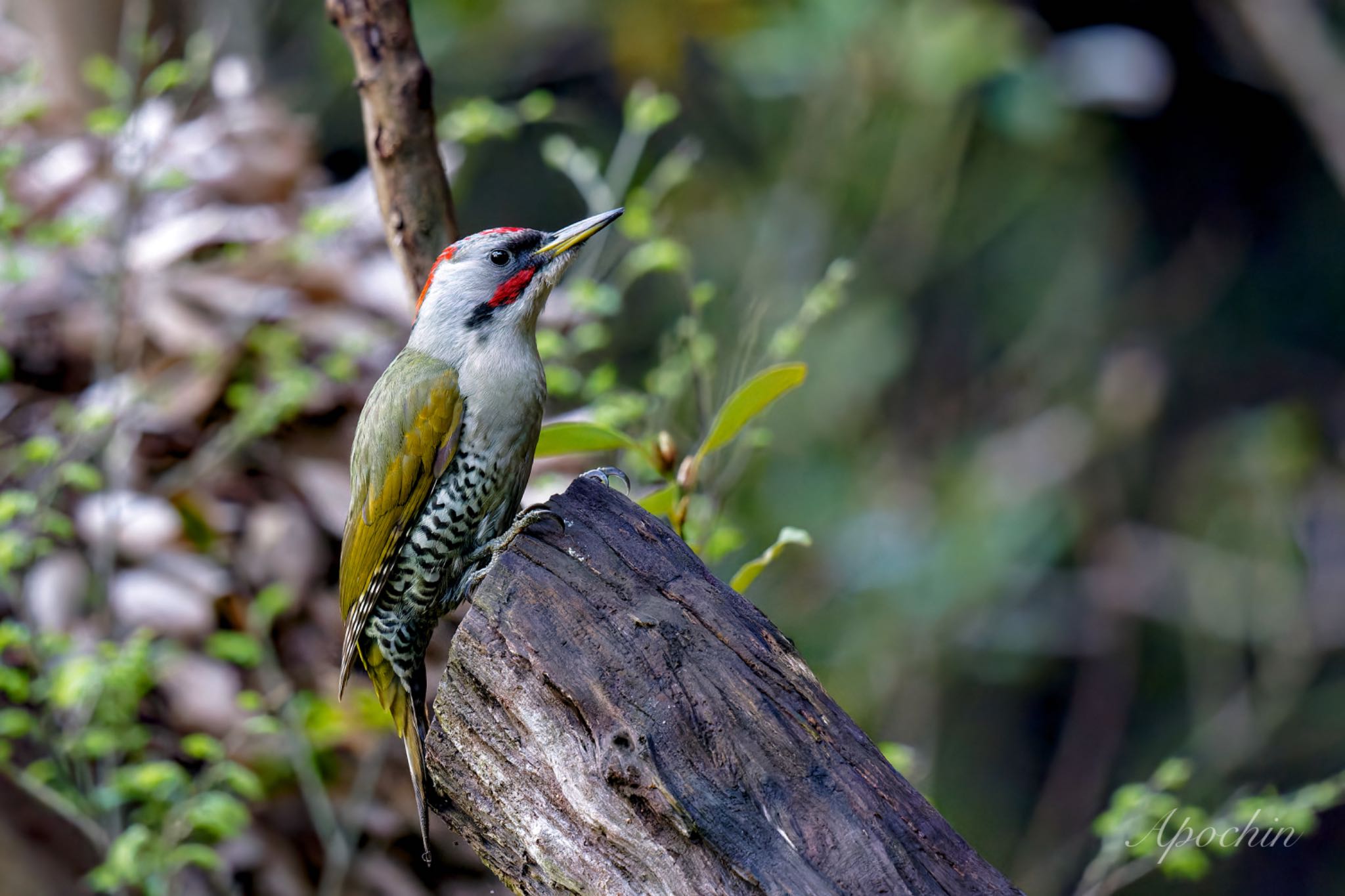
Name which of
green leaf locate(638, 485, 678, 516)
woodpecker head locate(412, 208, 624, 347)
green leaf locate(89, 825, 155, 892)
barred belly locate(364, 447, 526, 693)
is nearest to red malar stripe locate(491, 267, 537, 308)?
woodpecker head locate(412, 208, 624, 347)

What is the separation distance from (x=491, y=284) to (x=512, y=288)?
35 mm

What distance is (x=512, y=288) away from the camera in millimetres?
2051

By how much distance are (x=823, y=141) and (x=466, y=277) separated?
2.51 m

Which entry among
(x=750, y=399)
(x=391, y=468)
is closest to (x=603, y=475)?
(x=750, y=399)

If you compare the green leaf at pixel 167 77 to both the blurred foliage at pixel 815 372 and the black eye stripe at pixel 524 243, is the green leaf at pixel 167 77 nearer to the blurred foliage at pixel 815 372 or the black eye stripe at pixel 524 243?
the blurred foliage at pixel 815 372

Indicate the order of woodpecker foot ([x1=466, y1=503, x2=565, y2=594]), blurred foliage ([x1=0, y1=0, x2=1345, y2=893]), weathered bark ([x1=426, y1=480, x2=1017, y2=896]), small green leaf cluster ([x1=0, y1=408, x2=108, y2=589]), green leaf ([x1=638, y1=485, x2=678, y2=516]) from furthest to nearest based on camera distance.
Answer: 1. blurred foliage ([x1=0, y1=0, x2=1345, y2=893])
2. small green leaf cluster ([x1=0, y1=408, x2=108, y2=589])
3. green leaf ([x1=638, y1=485, x2=678, y2=516])
4. woodpecker foot ([x1=466, y1=503, x2=565, y2=594])
5. weathered bark ([x1=426, y1=480, x2=1017, y2=896])

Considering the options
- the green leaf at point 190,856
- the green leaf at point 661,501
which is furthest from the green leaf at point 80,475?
the green leaf at point 661,501

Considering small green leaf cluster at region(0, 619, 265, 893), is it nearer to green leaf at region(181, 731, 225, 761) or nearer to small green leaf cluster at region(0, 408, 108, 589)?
green leaf at region(181, 731, 225, 761)

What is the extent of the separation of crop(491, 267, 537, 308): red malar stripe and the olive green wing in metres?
0.14

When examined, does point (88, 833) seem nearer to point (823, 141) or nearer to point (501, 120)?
point (501, 120)

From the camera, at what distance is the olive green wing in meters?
1.91

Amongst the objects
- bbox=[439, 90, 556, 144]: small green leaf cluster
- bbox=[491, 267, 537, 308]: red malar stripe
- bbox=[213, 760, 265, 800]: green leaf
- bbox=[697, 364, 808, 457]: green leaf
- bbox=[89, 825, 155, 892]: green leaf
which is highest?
bbox=[439, 90, 556, 144]: small green leaf cluster

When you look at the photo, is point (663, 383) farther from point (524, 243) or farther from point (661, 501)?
point (661, 501)

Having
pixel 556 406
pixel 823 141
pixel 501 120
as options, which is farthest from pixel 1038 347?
pixel 501 120
